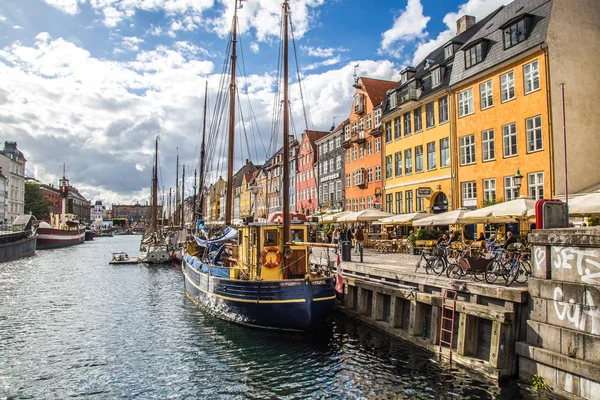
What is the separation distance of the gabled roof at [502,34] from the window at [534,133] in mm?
3985

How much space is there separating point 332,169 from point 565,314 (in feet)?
144

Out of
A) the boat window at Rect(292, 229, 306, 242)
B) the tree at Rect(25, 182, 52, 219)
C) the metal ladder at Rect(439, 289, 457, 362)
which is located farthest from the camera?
the tree at Rect(25, 182, 52, 219)

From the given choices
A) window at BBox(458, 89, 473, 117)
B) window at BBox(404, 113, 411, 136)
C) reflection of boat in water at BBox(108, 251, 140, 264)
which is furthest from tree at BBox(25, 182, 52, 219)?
window at BBox(458, 89, 473, 117)

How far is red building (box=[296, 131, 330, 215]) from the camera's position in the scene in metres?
60.0

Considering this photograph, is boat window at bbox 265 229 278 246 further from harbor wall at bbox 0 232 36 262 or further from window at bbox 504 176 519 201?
harbor wall at bbox 0 232 36 262

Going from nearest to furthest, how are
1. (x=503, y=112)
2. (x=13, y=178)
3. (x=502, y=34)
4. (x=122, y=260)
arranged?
1. (x=503, y=112)
2. (x=502, y=34)
3. (x=122, y=260)
4. (x=13, y=178)

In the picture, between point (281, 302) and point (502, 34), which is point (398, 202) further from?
point (281, 302)

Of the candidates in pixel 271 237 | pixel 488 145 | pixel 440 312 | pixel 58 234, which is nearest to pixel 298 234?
pixel 271 237

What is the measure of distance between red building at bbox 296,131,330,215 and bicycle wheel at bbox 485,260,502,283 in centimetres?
4337

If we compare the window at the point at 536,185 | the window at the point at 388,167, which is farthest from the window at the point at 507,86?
the window at the point at 388,167

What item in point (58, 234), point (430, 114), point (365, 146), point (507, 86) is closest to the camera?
point (507, 86)

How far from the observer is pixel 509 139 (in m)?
27.8

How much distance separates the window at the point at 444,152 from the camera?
1300 inches

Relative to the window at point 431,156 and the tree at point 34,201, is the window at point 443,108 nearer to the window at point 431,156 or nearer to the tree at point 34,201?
the window at point 431,156
